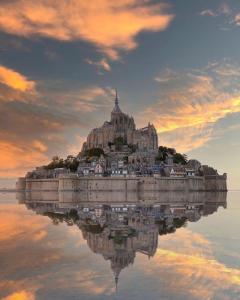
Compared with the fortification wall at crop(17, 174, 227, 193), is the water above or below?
below

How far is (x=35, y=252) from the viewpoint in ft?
57.2

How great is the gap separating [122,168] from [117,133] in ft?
72.3

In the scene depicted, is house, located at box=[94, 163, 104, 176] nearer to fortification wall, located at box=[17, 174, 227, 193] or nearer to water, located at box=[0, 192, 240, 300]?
fortification wall, located at box=[17, 174, 227, 193]

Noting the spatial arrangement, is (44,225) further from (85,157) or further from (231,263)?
(85,157)

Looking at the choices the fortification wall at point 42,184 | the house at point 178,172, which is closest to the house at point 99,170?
the fortification wall at point 42,184

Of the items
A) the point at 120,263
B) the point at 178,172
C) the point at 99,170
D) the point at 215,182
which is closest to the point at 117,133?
the point at 99,170

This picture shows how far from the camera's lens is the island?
345ft

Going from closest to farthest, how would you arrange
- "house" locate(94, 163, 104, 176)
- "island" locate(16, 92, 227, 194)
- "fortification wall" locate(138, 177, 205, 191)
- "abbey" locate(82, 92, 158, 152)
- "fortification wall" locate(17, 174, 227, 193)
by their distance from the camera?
"fortification wall" locate(17, 174, 227, 193) < "fortification wall" locate(138, 177, 205, 191) < "island" locate(16, 92, 227, 194) < "house" locate(94, 163, 104, 176) < "abbey" locate(82, 92, 158, 152)

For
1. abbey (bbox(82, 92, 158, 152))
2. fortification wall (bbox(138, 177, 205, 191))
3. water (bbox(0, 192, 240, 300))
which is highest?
abbey (bbox(82, 92, 158, 152))

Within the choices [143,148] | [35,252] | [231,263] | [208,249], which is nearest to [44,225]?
[35,252]

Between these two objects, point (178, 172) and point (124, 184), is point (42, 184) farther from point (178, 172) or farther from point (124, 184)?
point (178, 172)

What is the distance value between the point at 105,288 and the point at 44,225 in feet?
54.9

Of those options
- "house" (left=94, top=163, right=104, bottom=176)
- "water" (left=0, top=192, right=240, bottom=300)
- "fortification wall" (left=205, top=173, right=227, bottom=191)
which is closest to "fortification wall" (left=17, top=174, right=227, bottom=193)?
"house" (left=94, top=163, right=104, bottom=176)

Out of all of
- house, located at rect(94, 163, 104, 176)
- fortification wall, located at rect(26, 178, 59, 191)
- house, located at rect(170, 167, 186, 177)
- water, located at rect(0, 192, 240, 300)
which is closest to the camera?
water, located at rect(0, 192, 240, 300)
